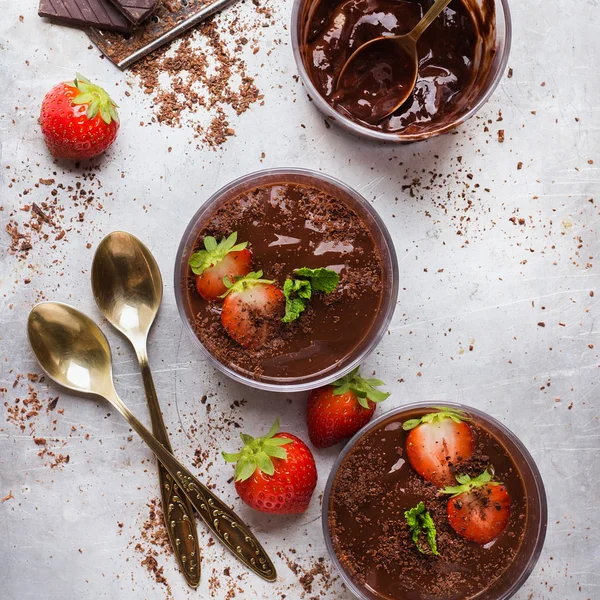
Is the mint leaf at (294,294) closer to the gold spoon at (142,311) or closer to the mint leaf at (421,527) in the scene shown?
the gold spoon at (142,311)

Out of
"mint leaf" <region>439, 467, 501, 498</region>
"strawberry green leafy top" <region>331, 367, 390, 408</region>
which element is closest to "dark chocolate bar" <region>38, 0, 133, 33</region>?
"strawberry green leafy top" <region>331, 367, 390, 408</region>

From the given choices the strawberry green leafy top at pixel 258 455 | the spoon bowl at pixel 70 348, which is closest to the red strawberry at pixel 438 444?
the strawberry green leafy top at pixel 258 455

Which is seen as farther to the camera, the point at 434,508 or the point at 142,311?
the point at 142,311

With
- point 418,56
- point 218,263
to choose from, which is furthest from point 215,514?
point 418,56

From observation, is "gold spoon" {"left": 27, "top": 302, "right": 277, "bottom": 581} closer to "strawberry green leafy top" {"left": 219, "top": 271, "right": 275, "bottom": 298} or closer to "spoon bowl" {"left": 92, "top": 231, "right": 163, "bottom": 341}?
"spoon bowl" {"left": 92, "top": 231, "right": 163, "bottom": 341}

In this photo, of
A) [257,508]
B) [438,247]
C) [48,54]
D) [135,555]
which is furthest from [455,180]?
[135,555]

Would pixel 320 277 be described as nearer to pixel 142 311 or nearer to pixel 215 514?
pixel 142 311
